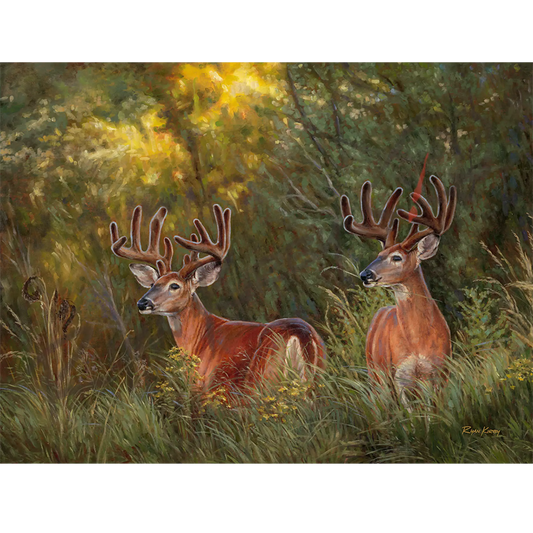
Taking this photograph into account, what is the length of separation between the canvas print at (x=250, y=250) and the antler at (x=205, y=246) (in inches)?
0.9

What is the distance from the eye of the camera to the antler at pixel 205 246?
6.28 m

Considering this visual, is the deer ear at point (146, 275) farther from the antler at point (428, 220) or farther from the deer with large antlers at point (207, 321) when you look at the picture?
the antler at point (428, 220)

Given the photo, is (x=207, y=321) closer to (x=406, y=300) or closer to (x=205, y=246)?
(x=205, y=246)

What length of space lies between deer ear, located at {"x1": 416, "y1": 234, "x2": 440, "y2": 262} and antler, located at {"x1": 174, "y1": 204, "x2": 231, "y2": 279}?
66.4 inches

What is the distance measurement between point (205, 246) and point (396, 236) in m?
1.67

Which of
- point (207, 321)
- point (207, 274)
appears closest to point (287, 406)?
point (207, 321)

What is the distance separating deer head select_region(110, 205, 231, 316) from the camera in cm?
627

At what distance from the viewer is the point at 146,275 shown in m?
6.35

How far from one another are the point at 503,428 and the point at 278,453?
1793 millimetres

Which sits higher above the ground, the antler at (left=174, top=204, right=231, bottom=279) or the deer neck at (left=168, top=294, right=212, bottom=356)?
the antler at (left=174, top=204, right=231, bottom=279)

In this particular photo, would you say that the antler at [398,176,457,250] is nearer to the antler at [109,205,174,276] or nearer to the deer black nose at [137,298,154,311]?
the antler at [109,205,174,276]

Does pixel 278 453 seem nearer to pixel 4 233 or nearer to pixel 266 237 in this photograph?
pixel 266 237
